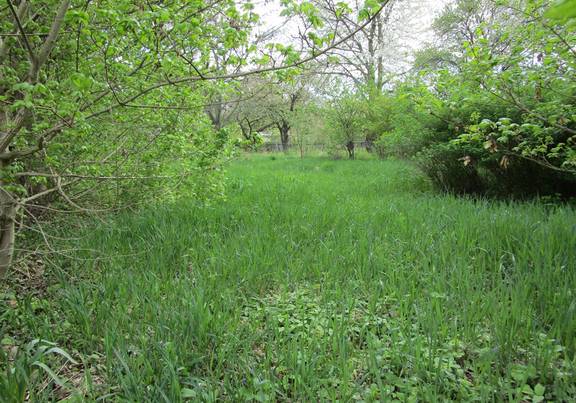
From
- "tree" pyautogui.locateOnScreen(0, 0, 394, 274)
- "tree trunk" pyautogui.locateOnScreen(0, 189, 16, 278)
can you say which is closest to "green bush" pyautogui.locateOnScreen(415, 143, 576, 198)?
"tree" pyautogui.locateOnScreen(0, 0, 394, 274)

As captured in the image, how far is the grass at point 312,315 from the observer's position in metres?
1.56

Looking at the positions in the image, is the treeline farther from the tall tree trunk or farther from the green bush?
the tall tree trunk

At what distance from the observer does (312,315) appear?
85.4 inches

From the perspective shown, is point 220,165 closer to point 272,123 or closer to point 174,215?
point 174,215

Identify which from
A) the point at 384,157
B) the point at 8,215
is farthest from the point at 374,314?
the point at 384,157

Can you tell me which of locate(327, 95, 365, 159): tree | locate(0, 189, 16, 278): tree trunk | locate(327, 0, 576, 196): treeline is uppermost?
locate(327, 95, 365, 159): tree

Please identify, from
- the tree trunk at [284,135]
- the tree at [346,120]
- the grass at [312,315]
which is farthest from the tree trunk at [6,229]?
the tree trunk at [284,135]

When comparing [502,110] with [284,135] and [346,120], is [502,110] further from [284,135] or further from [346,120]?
[284,135]

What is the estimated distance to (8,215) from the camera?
2.29 m

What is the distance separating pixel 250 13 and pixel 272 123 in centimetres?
2825

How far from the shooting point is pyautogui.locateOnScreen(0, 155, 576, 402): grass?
5.13ft

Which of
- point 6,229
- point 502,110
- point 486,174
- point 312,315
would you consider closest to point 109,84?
point 6,229

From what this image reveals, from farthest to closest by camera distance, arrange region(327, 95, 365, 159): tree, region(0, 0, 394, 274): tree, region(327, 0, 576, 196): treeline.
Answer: region(327, 95, 365, 159): tree → region(327, 0, 576, 196): treeline → region(0, 0, 394, 274): tree

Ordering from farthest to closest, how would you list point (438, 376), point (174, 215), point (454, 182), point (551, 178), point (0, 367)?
point (454, 182)
point (551, 178)
point (174, 215)
point (0, 367)
point (438, 376)
